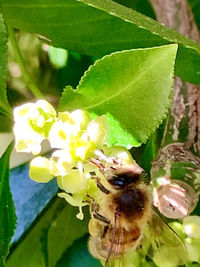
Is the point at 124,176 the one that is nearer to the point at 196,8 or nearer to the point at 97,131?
the point at 97,131

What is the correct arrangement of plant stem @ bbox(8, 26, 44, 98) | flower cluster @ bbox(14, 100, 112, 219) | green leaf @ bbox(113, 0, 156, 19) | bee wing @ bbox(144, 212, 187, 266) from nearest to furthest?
flower cluster @ bbox(14, 100, 112, 219), bee wing @ bbox(144, 212, 187, 266), plant stem @ bbox(8, 26, 44, 98), green leaf @ bbox(113, 0, 156, 19)

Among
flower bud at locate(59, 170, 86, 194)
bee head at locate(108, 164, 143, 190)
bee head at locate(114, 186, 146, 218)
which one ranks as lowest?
bee head at locate(114, 186, 146, 218)

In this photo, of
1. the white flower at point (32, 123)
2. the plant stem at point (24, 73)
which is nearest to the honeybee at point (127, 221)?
the white flower at point (32, 123)

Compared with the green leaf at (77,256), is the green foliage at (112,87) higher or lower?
higher

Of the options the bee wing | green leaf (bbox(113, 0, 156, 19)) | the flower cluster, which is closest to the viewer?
the flower cluster

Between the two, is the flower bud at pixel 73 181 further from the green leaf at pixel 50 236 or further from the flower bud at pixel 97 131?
the green leaf at pixel 50 236

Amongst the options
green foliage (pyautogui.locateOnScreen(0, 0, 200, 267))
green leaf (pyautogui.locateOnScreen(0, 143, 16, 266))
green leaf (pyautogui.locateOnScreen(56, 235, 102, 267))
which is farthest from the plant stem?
green leaf (pyautogui.locateOnScreen(56, 235, 102, 267))

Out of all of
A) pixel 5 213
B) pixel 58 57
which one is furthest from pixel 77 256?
pixel 58 57

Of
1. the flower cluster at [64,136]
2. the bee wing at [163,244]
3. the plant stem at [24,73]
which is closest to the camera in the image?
the flower cluster at [64,136]

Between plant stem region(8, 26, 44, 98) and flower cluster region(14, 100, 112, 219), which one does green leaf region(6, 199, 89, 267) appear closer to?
plant stem region(8, 26, 44, 98)
